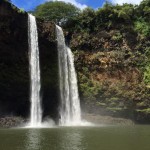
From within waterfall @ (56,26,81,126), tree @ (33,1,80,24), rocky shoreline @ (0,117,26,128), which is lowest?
rocky shoreline @ (0,117,26,128)

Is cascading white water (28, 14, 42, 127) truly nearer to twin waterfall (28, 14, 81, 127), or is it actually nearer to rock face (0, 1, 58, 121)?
twin waterfall (28, 14, 81, 127)

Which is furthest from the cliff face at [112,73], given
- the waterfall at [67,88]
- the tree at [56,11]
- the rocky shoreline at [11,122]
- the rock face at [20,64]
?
the tree at [56,11]

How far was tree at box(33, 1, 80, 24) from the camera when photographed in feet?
167

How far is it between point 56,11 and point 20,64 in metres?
20.0

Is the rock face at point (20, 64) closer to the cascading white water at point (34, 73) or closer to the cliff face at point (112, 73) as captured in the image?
the cascading white water at point (34, 73)

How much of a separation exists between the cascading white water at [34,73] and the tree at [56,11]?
1679cm

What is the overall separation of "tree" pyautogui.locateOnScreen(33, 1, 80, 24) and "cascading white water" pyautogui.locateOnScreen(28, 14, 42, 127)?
16786 millimetres

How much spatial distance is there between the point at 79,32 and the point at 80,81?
618 centimetres

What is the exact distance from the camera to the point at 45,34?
35.2m

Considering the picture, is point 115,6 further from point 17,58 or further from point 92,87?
point 17,58

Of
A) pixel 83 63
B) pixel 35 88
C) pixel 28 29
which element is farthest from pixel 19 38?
pixel 83 63

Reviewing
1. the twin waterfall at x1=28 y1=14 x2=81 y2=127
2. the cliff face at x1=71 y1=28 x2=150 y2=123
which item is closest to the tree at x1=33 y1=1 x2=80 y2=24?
the cliff face at x1=71 y1=28 x2=150 y2=123

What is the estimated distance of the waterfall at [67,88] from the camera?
115ft

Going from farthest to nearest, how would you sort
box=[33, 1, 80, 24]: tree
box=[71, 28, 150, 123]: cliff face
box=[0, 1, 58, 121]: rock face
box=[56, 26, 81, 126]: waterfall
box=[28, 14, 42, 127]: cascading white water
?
box=[33, 1, 80, 24]: tree → box=[71, 28, 150, 123]: cliff face → box=[56, 26, 81, 126]: waterfall → box=[28, 14, 42, 127]: cascading white water → box=[0, 1, 58, 121]: rock face
